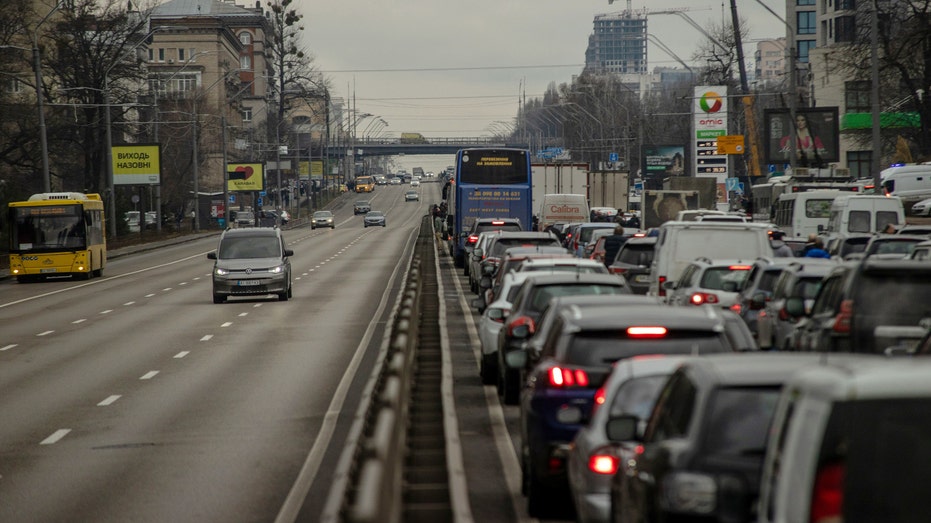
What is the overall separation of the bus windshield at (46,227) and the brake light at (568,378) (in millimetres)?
42623

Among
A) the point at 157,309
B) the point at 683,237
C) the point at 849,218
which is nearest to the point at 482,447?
the point at 683,237

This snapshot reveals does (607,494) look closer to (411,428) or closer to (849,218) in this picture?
(411,428)

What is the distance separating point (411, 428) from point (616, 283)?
3.97 meters

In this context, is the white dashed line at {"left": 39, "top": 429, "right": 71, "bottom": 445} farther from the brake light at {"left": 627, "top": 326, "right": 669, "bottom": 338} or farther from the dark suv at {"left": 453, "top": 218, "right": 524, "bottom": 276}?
the dark suv at {"left": 453, "top": 218, "right": 524, "bottom": 276}

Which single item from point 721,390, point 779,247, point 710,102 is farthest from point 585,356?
point 710,102

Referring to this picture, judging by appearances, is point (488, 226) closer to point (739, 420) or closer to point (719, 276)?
point (719, 276)

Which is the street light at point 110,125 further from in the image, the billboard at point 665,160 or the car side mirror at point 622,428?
the car side mirror at point 622,428

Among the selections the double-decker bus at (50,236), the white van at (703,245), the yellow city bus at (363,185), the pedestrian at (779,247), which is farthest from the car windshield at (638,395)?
the yellow city bus at (363,185)

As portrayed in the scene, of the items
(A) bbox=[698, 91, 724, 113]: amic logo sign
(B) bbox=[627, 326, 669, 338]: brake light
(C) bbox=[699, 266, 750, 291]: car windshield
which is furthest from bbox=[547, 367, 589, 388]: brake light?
(A) bbox=[698, 91, 724, 113]: amic logo sign

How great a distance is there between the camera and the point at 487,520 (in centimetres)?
1040

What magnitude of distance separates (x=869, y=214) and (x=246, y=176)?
90309 millimetres

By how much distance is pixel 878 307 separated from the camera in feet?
45.7

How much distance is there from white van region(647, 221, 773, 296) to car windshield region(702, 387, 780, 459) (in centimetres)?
1848

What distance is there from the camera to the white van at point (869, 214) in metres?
38.7
